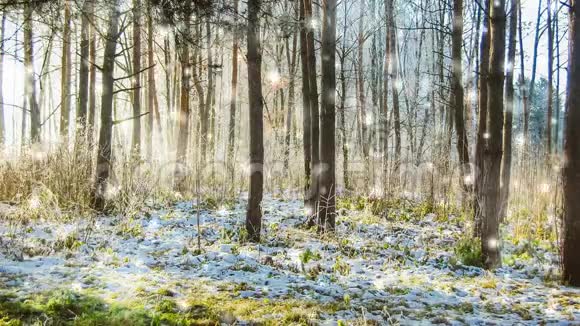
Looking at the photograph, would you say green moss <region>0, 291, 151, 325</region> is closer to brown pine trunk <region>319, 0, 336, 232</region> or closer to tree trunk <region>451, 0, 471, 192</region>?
brown pine trunk <region>319, 0, 336, 232</region>

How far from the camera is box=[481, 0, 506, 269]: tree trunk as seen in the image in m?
4.91

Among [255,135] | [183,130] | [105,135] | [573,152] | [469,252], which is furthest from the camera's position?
[183,130]

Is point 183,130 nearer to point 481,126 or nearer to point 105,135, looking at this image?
A: point 105,135

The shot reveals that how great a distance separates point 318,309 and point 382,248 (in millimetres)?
2725

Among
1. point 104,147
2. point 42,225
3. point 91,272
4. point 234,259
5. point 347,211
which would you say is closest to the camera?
point 91,272

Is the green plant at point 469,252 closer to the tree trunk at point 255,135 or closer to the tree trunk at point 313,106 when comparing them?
the tree trunk at point 255,135

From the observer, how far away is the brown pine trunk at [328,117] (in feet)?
21.9

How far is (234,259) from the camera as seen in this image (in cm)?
502

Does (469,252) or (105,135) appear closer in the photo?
(469,252)

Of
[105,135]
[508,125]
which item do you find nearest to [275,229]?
[105,135]

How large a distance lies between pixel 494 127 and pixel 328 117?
2.50m

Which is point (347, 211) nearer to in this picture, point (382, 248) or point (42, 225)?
point (382, 248)

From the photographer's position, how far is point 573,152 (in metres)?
4.18

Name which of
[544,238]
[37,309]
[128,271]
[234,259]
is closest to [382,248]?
[234,259]
